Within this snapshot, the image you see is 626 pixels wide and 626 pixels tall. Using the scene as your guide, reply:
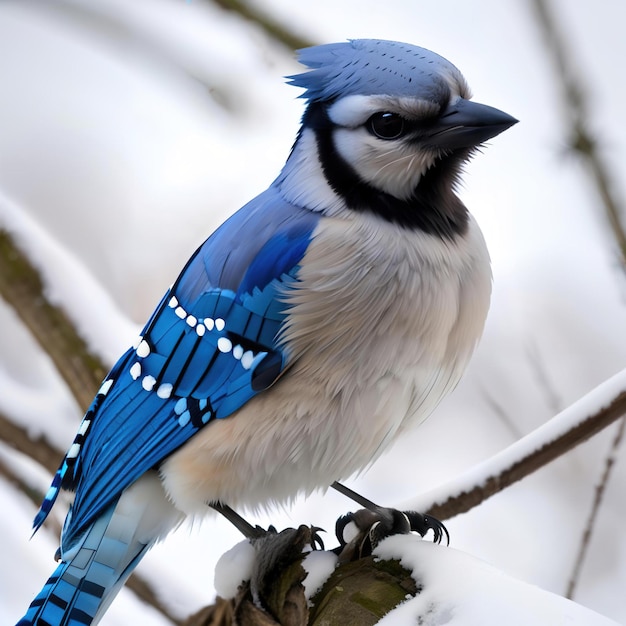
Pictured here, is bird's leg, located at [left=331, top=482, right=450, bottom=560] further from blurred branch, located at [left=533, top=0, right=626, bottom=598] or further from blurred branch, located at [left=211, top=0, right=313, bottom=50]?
blurred branch, located at [left=211, top=0, right=313, bottom=50]

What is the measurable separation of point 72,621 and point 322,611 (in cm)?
46

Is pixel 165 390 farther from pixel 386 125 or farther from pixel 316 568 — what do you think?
pixel 386 125

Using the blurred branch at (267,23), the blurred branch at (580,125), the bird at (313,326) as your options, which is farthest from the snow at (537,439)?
the blurred branch at (267,23)

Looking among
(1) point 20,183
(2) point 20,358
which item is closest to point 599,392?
(2) point 20,358

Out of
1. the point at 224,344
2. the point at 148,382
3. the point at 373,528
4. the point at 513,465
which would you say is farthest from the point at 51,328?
the point at 513,465

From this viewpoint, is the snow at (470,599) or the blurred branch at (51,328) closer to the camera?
the snow at (470,599)

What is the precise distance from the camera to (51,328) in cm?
192

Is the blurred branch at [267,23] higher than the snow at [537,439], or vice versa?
the blurred branch at [267,23]

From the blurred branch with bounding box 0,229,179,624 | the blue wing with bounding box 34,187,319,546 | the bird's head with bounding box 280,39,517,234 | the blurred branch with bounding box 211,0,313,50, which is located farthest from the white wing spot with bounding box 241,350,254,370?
the blurred branch with bounding box 211,0,313,50

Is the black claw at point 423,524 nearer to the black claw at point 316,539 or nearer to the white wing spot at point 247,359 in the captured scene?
the black claw at point 316,539

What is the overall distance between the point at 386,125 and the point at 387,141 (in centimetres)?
2

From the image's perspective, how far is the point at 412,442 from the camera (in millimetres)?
2768

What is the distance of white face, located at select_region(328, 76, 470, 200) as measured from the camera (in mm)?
1274

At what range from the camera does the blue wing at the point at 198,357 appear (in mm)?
1363
